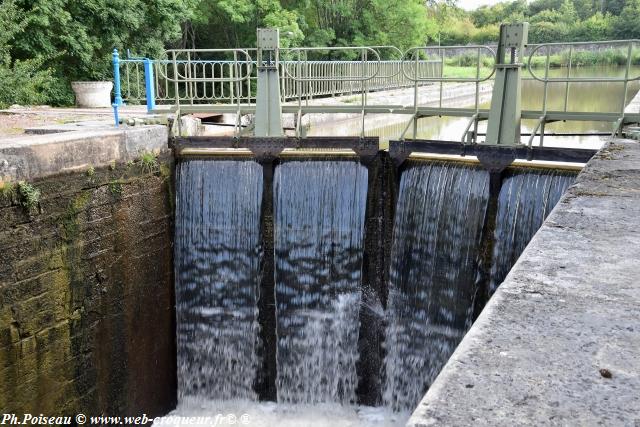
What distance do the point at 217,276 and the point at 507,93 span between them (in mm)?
3834

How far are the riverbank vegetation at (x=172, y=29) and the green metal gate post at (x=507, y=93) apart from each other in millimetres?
4065

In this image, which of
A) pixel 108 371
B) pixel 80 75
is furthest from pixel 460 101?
pixel 108 371

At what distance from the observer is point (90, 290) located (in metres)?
6.23

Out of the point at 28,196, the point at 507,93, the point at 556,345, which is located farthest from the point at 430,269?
the point at 556,345

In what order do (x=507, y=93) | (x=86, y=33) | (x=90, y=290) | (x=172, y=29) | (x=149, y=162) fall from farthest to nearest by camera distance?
(x=172, y=29), (x=86, y=33), (x=149, y=162), (x=507, y=93), (x=90, y=290)

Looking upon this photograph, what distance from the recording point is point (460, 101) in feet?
70.1

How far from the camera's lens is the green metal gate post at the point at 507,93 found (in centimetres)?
658

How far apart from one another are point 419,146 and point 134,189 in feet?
10.1

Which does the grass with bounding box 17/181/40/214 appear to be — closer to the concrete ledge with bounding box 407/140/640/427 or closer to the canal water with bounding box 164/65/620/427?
the canal water with bounding box 164/65/620/427

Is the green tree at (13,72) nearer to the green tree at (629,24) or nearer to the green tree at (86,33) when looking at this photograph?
the green tree at (86,33)

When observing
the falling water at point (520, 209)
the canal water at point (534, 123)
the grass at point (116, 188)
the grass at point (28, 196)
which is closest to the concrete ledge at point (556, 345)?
the falling water at point (520, 209)

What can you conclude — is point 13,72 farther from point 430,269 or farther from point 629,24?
point 629,24

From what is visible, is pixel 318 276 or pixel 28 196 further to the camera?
pixel 318 276

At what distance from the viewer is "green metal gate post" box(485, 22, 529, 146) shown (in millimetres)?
6578
